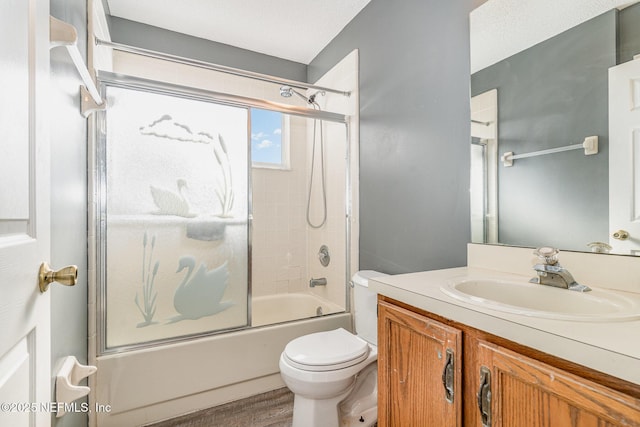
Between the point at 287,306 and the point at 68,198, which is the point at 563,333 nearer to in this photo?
the point at 68,198

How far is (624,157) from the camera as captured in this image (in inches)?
35.9

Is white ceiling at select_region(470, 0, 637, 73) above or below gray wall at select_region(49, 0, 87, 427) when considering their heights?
above

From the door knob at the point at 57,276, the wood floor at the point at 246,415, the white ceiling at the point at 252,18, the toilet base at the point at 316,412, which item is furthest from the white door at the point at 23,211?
the white ceiling at the point at 252,18

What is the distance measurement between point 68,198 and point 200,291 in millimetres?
878

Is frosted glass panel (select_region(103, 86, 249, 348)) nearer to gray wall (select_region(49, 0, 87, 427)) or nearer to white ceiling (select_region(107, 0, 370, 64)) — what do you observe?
gray wall (select_region(49, 0, 87, 427))

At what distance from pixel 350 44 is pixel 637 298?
2.22 m

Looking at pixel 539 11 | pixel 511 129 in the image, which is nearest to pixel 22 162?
pixel 511 129

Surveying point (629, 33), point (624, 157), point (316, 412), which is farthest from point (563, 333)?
point (316, 412)

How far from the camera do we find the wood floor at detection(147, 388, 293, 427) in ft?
5.34

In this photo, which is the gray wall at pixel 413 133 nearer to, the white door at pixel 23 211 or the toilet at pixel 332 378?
the toilet at pixel 332 378

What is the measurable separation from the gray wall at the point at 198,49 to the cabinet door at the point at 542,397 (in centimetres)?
287

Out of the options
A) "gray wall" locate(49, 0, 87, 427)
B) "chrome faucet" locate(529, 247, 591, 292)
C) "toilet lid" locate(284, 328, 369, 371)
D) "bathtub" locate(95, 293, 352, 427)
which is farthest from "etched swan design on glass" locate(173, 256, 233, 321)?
"chrome faucet" locate(529, 247, 591, 292)

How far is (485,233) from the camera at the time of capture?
4.25 feet

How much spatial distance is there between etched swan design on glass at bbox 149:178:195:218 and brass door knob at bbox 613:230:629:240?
1884 millimetres
